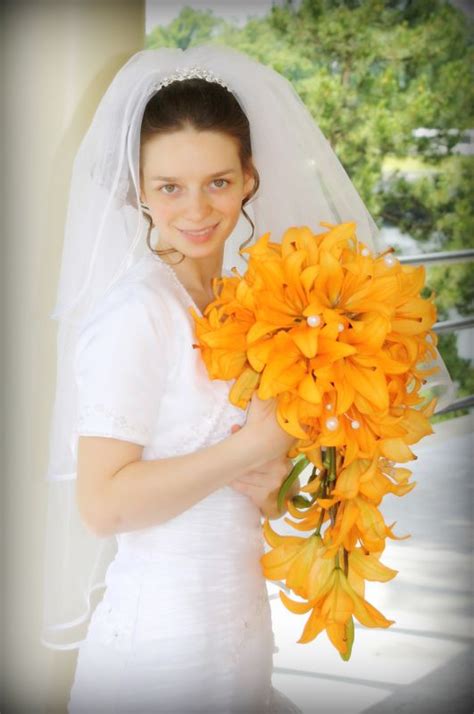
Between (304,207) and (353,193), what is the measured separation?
8 cm

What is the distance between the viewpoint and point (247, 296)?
1.45 m

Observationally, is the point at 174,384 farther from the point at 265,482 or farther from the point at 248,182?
the point at 248,182

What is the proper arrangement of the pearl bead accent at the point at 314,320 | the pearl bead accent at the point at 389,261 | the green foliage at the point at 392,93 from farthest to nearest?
the green foliage at the point at 392,93 < the pearl bead accent at the point at 389,261 < the pearl bead accent at the point at 314,320

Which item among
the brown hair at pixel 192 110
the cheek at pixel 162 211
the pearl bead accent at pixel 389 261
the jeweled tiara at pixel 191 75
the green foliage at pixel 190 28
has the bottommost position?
the pearl bead accent at pixel 389 261

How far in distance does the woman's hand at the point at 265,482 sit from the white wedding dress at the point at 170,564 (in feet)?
0.06

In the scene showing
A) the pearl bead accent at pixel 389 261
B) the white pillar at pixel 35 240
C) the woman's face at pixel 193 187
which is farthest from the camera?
the white pillar at pixel 35 240

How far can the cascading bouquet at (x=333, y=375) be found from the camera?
142 cm

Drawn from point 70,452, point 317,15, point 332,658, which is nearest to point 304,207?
point 70,452

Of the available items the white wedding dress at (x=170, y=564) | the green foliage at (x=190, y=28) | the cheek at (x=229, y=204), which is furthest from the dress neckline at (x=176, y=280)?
the green foliage at (x=190, y=28)

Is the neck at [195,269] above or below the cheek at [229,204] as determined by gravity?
below

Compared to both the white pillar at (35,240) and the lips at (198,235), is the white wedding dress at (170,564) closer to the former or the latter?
the lips at (198,235)

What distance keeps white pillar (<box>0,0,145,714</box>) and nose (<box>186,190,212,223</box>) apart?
762 millimetres

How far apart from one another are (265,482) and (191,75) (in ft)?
2.12

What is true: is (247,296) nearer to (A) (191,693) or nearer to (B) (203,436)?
(B) (203,436)
